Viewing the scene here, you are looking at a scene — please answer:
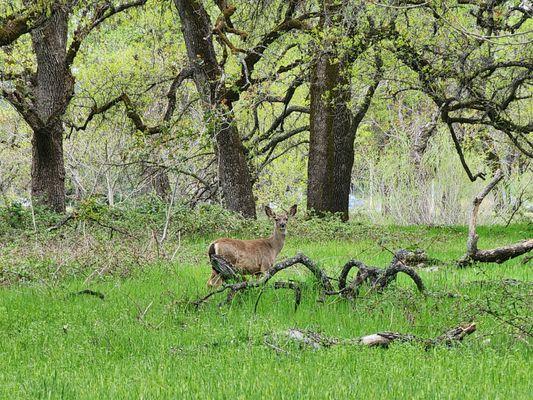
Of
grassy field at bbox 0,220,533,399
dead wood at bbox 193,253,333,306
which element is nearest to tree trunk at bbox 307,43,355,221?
grassy field at bbox 0,220,533,399

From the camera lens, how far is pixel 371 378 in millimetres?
4805

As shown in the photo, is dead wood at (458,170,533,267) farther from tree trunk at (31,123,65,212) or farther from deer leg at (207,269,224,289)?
tree trunk at (31,123,65,212)

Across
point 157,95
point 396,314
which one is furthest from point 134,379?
point 157,95

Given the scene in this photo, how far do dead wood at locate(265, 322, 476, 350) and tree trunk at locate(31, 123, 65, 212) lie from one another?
1526cm

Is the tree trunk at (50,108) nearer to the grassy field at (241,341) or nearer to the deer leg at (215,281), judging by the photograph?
the grassy field at (241,341)

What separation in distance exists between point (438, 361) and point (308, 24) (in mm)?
14320

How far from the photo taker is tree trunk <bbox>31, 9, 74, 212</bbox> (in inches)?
741

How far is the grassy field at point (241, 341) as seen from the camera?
4.68 m

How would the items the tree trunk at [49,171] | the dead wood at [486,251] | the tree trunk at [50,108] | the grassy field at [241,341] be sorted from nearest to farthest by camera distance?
1. the grassy field at [241,341]
2. the dead wood at [486,251]
3. the tree trunk at [50,108]
4. the tree trunk at [49,171]

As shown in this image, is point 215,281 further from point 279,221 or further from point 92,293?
point 279,221

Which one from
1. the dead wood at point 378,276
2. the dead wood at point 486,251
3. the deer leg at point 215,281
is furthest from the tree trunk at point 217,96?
the dead wood at point 378,276

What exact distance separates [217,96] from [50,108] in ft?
17.3

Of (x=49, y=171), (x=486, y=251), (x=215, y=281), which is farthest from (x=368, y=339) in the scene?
(x=49, y=171)

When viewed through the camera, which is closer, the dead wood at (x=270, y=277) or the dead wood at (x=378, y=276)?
the dead wood at (x=270, y=277)
